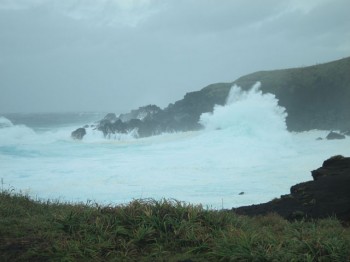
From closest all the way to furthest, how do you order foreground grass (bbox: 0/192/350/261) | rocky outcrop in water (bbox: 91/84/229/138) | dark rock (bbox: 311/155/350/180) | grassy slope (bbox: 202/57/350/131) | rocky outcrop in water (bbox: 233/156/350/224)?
foreground grass (bbox: 0/192/350/261) < rocky outcrop in water (bbox: 233/156/350/224) < dark rock (bbox: 311/155/350/180) < grassy slope (bbox: 202/57/350/131) < rocky outcrop in water (bbox: 91/84/229/138)

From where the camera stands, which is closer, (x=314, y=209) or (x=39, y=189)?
(x=314, y=209)

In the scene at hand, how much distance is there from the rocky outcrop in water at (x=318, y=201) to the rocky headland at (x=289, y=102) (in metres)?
31.8

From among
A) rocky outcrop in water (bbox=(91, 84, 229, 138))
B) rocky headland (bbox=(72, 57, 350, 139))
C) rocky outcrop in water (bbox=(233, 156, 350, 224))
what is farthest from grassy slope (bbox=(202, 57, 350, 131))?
rocky outcrop in water (bbox=(233, 156, 350, 224))

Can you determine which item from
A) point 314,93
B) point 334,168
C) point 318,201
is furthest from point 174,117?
point 318,201

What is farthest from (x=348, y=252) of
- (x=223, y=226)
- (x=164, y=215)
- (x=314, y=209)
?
(x=314, y=209)

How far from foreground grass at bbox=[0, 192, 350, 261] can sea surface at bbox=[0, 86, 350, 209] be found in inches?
195

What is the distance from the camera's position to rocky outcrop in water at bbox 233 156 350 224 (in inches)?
420

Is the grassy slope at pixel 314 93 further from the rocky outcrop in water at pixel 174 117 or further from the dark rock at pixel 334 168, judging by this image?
the dark rock at pixel 334 168

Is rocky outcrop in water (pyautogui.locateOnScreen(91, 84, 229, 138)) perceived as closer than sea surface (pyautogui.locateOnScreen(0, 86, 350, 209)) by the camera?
No

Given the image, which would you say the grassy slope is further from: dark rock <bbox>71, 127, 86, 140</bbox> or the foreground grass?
the foreground grass

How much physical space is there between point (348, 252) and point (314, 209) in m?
6.85

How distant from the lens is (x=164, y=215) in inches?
233

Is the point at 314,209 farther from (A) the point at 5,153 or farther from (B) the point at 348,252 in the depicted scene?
(A) the point at 5,153

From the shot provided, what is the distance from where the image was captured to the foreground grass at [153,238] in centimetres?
473
